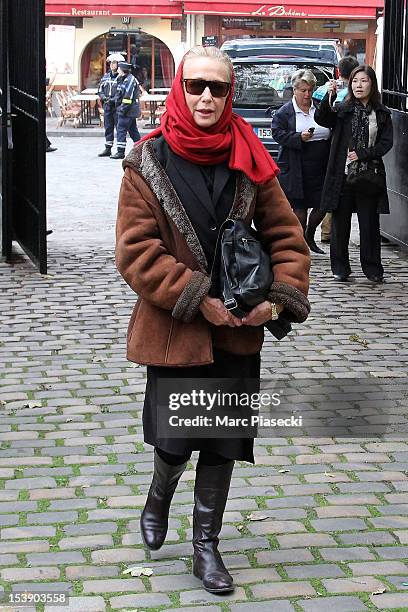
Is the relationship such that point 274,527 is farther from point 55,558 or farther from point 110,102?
point 110,102

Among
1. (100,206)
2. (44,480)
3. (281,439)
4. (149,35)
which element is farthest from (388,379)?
(149,35)

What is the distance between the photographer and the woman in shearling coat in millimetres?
4176

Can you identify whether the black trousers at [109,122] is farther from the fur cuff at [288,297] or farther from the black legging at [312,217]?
the fur cuff at [288,297]

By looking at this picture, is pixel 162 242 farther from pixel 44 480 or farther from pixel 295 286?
pixel 44 480

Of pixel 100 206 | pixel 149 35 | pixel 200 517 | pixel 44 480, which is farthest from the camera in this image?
pixel 149 35

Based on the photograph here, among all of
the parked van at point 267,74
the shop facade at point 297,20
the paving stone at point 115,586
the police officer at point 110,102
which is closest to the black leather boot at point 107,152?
the police officer at point 110,102

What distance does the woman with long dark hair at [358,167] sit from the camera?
1012 cm

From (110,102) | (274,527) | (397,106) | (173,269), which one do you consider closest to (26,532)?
(274,527)

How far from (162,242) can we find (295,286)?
1.59 feet

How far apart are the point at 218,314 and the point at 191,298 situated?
0.11 metres

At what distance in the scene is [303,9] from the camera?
3700 centimetres

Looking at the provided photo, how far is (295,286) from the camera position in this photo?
4.29m

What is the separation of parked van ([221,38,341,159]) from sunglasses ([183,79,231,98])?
12.6 meters

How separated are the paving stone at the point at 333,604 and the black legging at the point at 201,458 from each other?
554 millimetres
